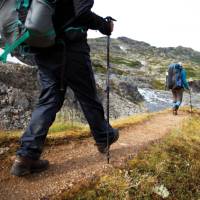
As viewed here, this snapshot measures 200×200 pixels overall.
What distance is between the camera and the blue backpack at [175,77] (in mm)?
16344

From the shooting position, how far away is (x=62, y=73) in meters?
5.08

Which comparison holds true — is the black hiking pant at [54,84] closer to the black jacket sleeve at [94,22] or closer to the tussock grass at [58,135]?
the black jacket sleeve at [94,22]

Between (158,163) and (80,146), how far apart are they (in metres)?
2.03

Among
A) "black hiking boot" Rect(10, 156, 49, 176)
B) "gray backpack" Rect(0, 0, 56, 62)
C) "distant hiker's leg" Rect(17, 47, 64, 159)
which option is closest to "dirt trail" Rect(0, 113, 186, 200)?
"black hiking boot" Rect(10, 156, 49, 176)

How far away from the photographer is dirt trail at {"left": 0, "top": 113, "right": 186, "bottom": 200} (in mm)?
4766

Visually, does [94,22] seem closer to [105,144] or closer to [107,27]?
[107,27]

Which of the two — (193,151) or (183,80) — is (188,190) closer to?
(193,151)

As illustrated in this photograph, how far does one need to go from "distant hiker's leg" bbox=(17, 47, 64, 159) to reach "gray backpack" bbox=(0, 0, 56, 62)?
514 millimetres

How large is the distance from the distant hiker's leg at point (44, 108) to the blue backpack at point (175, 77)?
1198 centimetres

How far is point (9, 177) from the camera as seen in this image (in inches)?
204

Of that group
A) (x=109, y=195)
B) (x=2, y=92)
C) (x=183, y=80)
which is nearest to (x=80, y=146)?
(x=109, y=195)

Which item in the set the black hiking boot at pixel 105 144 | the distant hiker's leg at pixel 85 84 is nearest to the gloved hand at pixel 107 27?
the distant hiker's leg at pixel 85 84

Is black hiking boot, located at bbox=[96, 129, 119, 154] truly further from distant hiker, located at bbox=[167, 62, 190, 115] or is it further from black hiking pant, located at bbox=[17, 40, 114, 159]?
distant hiker, located at bbox=[167, 62, 190, 115]

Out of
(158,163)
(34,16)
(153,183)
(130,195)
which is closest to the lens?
(34,16)
